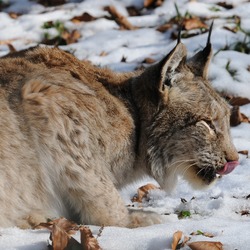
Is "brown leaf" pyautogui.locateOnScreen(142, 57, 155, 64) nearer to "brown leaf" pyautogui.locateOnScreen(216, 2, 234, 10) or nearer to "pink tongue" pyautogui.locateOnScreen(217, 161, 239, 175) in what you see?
"brown leaf" pyautogui.locateOnScreen(216, 2, 234, 10)

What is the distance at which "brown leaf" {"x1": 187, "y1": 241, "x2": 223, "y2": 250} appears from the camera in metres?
3.47

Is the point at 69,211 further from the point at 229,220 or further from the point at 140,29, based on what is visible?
the point at 140,29

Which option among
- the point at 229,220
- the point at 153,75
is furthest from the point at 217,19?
the point at 229,220

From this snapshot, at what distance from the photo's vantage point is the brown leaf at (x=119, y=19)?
8034 mm

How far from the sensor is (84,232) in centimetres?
345

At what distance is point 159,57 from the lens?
7.23 meters

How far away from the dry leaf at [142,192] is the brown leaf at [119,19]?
3.30 metres

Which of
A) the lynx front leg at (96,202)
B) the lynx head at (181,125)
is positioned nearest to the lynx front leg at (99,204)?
the lynx front leg at (96,202)

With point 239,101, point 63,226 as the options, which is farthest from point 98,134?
point 239,101

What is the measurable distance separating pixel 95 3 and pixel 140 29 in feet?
2.62

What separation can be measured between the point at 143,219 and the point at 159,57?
3223 mm

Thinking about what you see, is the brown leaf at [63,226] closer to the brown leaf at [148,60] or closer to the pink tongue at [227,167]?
the pink tongue at [227,167]

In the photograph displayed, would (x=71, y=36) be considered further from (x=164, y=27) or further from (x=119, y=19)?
(x=164, y=27)

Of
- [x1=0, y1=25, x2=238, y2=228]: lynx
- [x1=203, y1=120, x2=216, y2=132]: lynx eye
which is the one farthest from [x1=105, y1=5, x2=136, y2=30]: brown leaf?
[x1=203, y1=120, x2=216, y2=132]: lynx eye
